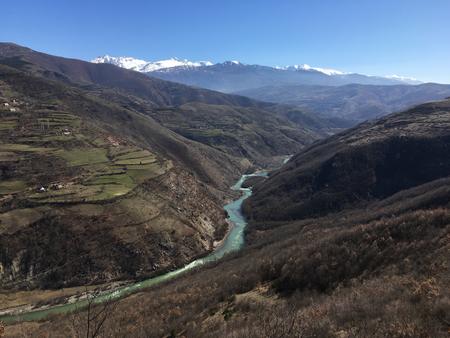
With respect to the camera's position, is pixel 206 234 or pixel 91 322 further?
pixel 206 234

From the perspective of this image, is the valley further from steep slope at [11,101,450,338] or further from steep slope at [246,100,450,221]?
steep slope at [246,100,450,221]

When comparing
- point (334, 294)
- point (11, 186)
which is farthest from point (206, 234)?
point (334, 294)

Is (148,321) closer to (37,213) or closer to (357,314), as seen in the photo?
(357,314)

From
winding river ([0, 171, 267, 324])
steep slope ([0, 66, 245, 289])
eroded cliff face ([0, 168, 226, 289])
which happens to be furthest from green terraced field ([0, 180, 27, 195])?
winding river ([0, 171, 267, 324])

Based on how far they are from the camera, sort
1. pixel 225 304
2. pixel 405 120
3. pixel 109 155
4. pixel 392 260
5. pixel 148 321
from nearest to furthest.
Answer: pixel 392 260 < pixel 225 304 < pixel 148 321 < pixel 109 155 < pixel 405 120

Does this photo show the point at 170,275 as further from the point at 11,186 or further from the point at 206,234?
the point at 11,186

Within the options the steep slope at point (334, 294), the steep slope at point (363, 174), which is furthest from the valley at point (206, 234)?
the steep slope at point (363, 174)

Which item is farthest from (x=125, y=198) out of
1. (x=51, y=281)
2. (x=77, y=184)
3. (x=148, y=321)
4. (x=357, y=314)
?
(x=357, y=314)
